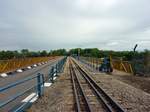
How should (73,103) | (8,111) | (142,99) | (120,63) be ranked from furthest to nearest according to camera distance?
(120,63) < (142,99) < (73,103) < (8,111)

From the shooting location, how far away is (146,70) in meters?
28.0

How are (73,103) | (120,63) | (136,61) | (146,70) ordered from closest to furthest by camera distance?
1. (73,103)
2. (146,70)
3. (136,61)
4. (120,63)

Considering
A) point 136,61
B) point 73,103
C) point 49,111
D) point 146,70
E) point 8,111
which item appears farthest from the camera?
point 136,61

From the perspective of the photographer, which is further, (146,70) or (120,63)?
(120,63)

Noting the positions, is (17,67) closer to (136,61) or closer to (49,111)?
(136,61)

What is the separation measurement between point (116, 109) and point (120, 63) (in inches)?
1000

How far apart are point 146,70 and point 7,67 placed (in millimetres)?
14728

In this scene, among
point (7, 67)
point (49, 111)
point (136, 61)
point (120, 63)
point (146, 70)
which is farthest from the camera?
point (120, 63)

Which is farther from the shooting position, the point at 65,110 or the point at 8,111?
the point at 65,110

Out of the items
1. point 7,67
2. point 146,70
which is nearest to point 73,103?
point 146,70

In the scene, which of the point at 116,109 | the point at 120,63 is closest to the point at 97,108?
the point at 116,109

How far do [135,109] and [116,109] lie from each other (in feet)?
2.42

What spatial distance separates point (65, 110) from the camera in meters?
11.3

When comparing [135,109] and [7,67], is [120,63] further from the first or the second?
[135,109]
